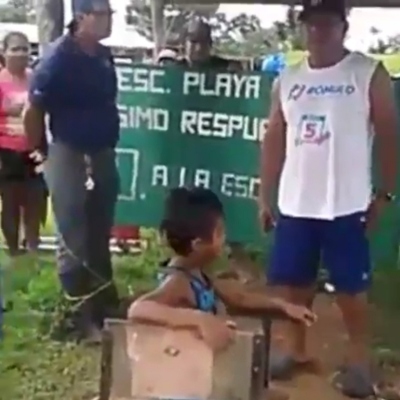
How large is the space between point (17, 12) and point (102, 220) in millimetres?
2086

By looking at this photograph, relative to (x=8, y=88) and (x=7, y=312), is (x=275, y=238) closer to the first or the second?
(x=7, y=312)

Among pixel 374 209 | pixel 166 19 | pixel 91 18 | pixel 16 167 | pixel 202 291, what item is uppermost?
pixel 91 18

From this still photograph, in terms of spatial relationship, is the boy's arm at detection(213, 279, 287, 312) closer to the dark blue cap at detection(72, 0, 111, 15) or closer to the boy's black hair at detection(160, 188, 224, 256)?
the boy's black hair at detection(160, 188, 224, 256)

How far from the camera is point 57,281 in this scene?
17.9ft

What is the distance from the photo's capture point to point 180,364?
2.87 m

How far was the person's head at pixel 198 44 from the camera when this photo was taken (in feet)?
19.9

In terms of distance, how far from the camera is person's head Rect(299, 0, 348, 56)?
13.4ft

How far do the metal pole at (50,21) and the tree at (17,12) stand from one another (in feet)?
2.04

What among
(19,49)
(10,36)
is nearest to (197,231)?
(19,49)

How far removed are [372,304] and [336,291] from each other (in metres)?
1.25

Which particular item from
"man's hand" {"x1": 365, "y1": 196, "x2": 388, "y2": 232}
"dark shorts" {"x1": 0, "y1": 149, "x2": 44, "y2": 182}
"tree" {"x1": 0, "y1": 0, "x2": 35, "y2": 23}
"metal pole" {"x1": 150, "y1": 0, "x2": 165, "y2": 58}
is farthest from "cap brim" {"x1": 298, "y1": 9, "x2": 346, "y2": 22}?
"metal pole" {"x1": 150, "y1": 0, "x2": 165, "y2": 58}

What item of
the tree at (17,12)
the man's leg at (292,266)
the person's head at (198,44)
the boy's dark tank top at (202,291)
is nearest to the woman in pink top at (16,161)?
the tree at (17,12)

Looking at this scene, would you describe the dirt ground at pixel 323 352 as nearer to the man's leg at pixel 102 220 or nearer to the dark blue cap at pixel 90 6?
the man's leg at pixel 102 220

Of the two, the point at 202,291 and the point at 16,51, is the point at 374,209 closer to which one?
the point at 202,291
